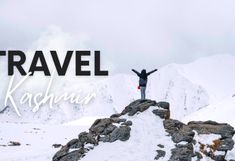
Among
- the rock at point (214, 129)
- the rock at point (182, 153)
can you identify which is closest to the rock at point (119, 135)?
the rock at point (182, 153)

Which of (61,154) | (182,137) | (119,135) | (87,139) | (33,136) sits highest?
(119,135)

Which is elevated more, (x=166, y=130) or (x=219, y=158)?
(x=166, y=130)

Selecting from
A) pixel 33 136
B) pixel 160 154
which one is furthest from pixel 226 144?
pixel 33 136

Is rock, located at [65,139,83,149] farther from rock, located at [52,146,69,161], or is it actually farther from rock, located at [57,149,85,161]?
rock, located at [57,149,85,161]

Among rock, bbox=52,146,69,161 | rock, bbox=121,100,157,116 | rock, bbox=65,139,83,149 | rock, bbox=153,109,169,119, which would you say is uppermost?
rock, bbox=121,100,157,116

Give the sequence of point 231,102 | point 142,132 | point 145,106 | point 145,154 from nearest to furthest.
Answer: point 145,154, point 142,132, point 145,106, point 231,102

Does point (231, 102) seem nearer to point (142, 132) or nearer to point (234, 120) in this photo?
point (234, 120)

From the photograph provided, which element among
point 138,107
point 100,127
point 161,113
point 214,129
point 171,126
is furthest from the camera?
point 138,107

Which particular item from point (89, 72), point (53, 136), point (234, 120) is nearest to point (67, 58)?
point (89, 72)

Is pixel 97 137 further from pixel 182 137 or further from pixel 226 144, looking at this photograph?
pixel 226 144

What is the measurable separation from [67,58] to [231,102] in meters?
65.8

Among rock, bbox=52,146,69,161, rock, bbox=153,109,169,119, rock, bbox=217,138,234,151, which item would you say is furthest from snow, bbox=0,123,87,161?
rock, bbox=217,138,234,151

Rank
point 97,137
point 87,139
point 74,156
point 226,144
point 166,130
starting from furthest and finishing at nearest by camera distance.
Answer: point 166,130 < point 97,137 < point 87,139 < point 226,144 < point 74,156

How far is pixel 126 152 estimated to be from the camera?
46.0 metres
